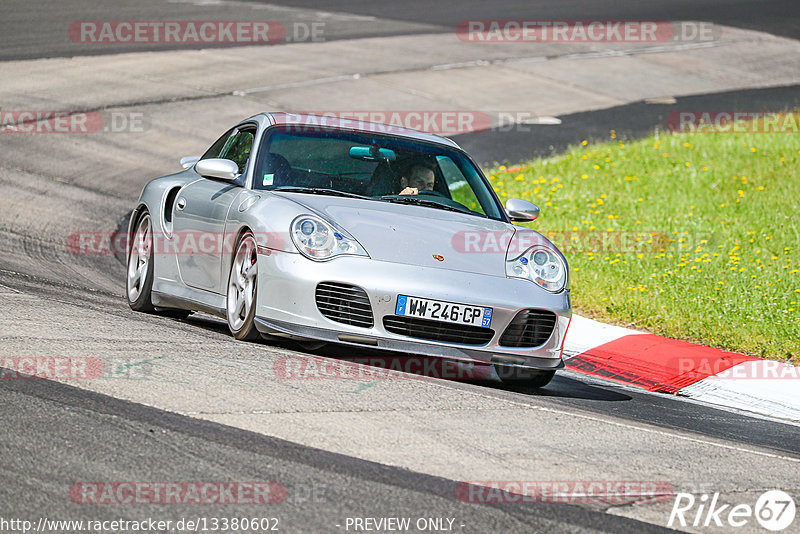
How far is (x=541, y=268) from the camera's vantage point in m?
6.98

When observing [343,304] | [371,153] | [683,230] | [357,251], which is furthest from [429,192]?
[683,230]

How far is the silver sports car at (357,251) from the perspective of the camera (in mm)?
6441

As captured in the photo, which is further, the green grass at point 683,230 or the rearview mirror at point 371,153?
the green grass at point 683,230

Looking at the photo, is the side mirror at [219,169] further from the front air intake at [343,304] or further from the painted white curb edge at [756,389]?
the painted white curb edge at [756,389]

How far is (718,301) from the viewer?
32.4 feet

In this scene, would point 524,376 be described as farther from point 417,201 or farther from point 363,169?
point 363,169

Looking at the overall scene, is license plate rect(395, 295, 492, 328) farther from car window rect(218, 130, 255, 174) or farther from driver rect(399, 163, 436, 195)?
car window rect(218, 130, 255, 174)

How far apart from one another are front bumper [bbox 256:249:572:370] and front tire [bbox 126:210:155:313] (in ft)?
6.55

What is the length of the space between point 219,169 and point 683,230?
21.4 feet

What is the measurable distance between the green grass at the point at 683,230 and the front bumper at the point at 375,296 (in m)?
3.04

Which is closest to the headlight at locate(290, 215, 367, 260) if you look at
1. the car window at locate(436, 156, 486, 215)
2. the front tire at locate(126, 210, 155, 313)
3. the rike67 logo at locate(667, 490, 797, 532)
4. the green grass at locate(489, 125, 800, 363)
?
the car window at locate(436, 156, 486, 215)

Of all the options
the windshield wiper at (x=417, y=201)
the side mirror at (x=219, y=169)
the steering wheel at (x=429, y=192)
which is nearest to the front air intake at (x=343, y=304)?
the windshield wiper at (x=417, y=201)

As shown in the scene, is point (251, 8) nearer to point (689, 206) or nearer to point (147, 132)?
point (147, 132)

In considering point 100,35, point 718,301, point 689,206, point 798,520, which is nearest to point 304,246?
point 798,520
